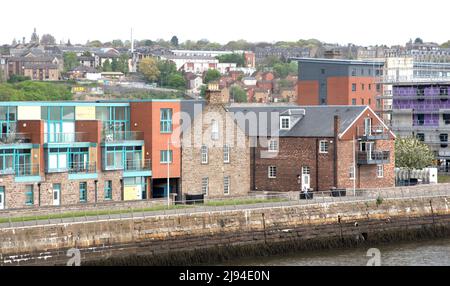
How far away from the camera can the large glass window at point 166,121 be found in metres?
66.9

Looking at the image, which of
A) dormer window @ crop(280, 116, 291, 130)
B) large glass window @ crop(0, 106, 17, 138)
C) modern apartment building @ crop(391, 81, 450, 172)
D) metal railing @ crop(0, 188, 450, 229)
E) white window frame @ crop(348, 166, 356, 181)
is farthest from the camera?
modern apartment building @ crop(391, 81, 450, 172)

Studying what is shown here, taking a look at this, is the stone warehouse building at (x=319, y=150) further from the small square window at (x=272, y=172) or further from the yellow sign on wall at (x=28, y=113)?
the yellow sign on wall at (x=28, y=113)

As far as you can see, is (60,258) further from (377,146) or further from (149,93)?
(149,93)

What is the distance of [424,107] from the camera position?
93250mm

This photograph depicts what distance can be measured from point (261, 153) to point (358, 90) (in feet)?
152

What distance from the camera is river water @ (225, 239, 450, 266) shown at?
55312 millimetres

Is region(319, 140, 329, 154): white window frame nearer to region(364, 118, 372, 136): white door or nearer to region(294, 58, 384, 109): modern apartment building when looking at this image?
region(364, 118, 372, 136): white door

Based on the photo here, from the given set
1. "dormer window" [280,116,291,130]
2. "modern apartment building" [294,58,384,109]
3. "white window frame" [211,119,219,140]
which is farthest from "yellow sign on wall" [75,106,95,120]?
"modern apartment building" [294,58,384,109]

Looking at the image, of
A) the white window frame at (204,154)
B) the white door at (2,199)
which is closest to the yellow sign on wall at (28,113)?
the white door at (2,199)

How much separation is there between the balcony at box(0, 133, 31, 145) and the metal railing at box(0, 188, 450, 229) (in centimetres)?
505

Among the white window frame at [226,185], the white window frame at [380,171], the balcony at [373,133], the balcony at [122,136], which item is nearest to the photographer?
the balcony at [122,136]

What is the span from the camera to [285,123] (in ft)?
236
